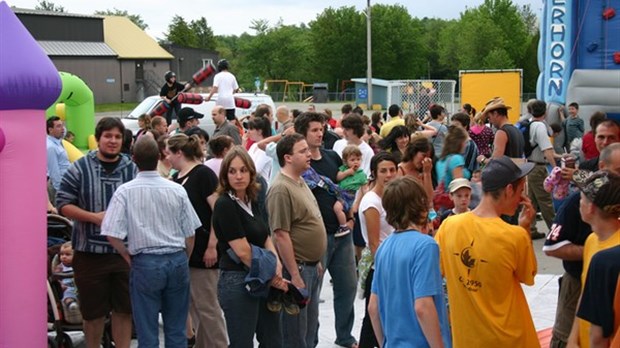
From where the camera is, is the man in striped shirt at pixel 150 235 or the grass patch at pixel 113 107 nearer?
the man in striped shirt at pixel 150 235

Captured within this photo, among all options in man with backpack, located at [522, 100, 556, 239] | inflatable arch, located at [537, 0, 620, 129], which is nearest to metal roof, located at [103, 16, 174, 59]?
inflatable arch, located at [537, 0, 620, 129]

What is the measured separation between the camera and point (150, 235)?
20.1ft

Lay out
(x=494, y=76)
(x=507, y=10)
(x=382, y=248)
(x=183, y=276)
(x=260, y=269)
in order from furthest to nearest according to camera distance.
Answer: (x=507, y=10) < (x=494, y=76) < (x=183, y=276) < (x=260, y=269) < (x=382, y=248)

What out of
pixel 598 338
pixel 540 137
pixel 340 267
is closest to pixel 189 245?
pixel 340 267

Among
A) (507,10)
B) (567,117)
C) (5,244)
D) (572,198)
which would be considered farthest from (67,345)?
(507,10)

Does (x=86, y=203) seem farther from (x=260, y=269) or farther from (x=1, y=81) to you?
(x=260, y=269)

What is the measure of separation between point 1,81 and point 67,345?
7.29 ft

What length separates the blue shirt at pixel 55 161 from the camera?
9.74 metres

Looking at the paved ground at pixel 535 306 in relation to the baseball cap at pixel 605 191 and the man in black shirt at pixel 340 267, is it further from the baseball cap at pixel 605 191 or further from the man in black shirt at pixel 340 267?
the baseball cap at pixel 605 191

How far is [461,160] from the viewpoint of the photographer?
8469 millimetres

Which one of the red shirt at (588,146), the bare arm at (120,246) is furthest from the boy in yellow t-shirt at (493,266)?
the red shirt at (588,146)

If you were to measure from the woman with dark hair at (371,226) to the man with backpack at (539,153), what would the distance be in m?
4.88

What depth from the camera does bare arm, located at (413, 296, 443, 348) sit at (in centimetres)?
420

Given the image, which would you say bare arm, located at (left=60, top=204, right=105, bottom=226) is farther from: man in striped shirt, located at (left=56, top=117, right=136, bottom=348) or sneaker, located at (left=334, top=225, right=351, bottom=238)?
sneaker, located at (left=334, top=225, right=351, bottom=238)
